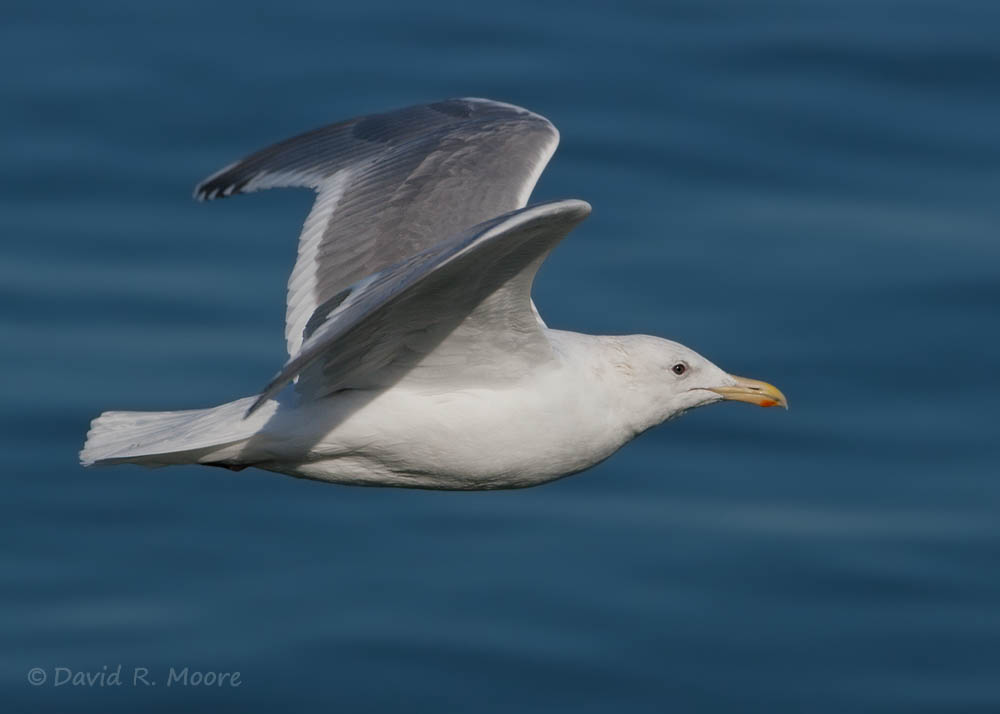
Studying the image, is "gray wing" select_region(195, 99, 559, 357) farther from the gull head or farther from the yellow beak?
the yellow beak

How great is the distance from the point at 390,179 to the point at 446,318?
1434 mm

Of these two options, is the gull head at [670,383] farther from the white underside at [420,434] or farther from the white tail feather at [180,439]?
the white tail feather at [180,439]

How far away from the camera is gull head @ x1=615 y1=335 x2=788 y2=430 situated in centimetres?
655

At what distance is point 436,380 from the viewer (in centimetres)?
628

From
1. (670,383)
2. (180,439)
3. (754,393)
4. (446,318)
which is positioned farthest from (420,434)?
(754,393)

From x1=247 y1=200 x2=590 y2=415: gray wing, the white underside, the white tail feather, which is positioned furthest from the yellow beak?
the white tail feather

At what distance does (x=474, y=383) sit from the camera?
6297 mm

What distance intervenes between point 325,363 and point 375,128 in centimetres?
207

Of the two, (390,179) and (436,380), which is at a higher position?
(390,179)

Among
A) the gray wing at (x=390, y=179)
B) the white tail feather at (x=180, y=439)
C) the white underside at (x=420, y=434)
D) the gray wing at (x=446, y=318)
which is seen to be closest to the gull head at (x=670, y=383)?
the white underside at (x=420, y=434)

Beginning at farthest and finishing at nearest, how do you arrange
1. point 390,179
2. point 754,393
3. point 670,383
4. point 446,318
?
point 390,179 < point 754,393 < point 670,383 < point 446,318

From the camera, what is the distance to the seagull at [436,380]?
19.3ft

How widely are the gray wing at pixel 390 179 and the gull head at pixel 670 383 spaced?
86 cm

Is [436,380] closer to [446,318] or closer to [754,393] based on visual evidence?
[446,318]
